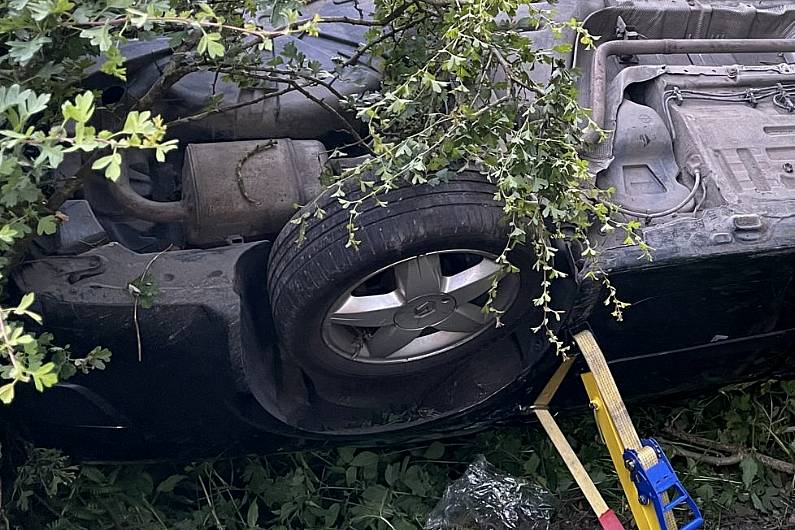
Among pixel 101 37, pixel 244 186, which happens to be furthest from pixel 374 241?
pixel 101 37

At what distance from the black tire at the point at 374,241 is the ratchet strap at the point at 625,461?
47 centimetres

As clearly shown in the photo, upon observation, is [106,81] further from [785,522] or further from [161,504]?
[785,522]

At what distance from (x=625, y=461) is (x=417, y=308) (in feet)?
2.50

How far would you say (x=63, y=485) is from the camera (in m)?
2.81

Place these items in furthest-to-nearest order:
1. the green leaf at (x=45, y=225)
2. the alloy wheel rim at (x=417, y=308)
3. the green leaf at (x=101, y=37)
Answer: the alloy wheel rim at (x=417, y=308) → the green leaf at (x=45, y=225) → the green leaf at (x=101, y=37)

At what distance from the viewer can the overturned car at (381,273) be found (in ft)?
7.63

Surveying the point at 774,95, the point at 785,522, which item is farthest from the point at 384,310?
the point at 785,522

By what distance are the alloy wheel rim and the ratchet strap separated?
0.31 metres

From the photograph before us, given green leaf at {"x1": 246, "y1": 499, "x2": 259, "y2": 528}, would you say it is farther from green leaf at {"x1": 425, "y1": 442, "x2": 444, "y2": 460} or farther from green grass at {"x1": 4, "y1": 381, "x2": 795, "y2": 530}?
green leaf at {"x1": 425, "y1": 442, "x2": 444, "y2": 460}

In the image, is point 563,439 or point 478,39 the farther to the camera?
point 563,439

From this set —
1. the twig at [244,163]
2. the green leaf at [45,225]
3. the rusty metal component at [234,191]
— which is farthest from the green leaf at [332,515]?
the green leaf at [45,225]

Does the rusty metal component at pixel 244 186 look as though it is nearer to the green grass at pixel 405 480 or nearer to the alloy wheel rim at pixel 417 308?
the alloy wheel rim at pixel 417 308

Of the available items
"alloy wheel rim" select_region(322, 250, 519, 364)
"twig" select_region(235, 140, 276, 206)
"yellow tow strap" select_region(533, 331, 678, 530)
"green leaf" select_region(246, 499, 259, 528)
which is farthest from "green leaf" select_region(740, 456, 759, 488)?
"twig" select_region(235, 140, 276, 206)

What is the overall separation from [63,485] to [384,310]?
47.4 inches
